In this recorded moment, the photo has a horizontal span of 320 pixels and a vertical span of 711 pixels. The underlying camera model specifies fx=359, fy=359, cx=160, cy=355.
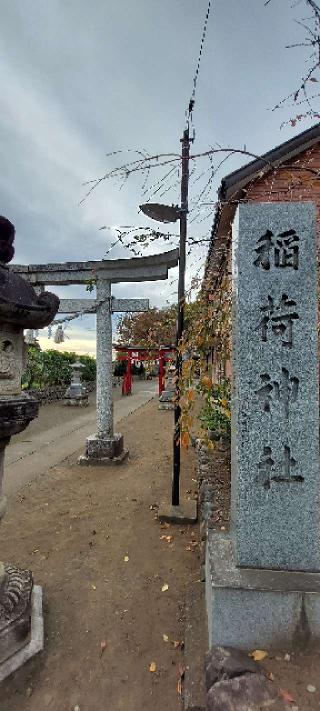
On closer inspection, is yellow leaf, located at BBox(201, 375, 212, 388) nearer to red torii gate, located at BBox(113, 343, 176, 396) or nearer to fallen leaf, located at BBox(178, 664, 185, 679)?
fallen leaf, located at BBox(178, 664, 185, 679)

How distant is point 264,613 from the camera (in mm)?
2691

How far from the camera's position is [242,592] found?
269cm

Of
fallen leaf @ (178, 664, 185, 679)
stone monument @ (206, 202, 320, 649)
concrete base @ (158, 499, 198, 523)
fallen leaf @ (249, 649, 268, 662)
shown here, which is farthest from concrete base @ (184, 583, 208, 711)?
concrete base @ (158, 499, 198, 523)

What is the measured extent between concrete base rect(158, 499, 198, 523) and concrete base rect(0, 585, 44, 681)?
2.22 m

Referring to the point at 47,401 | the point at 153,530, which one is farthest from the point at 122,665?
the point at 47,401

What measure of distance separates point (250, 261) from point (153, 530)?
3995mm

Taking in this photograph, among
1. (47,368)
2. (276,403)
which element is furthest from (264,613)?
(47,368)

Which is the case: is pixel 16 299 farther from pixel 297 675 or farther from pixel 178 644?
pixel 297 675

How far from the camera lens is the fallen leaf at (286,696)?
2.23m

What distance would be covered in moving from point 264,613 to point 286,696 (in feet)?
1.59

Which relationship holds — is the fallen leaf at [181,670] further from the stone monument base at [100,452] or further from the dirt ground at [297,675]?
the stone monument base at [100,452]

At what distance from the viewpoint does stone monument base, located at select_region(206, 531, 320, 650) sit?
268cm

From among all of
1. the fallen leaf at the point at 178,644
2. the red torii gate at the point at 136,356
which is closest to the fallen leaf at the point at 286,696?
the fallen leaf at the point at 178,644

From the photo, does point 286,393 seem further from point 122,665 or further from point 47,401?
point 47,401
